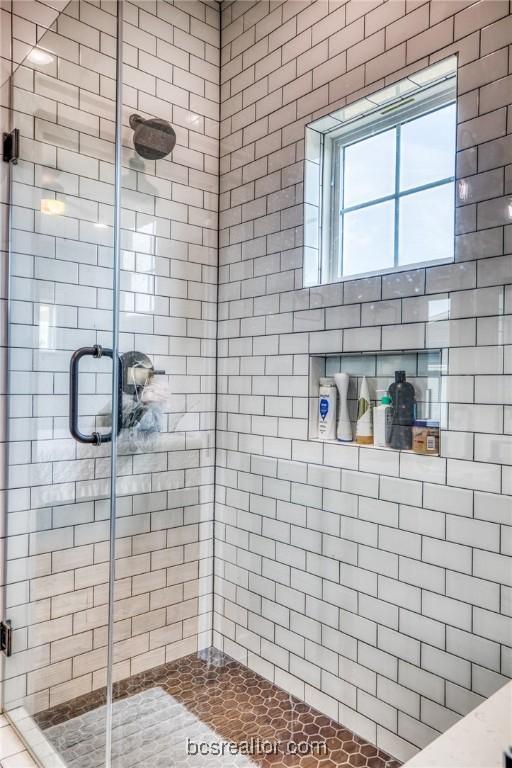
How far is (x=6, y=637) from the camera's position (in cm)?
183

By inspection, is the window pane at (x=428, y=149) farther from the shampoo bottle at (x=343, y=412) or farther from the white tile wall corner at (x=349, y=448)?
the shampoo bottle at (x=343, y=412)

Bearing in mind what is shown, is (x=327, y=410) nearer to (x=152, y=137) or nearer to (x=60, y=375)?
(x=60, y=375)

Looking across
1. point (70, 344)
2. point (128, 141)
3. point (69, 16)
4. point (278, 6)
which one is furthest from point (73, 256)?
point (278, 6)

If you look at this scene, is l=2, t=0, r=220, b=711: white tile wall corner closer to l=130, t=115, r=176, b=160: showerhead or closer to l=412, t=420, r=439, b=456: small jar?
l=130, t=115, r=176, b=160: showerhead

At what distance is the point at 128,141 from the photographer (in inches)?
66.0

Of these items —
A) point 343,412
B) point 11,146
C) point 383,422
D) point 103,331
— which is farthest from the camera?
point 11,146

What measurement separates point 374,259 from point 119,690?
1.46m

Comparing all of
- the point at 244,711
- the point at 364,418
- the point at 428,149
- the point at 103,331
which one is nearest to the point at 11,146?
the point at 103,331

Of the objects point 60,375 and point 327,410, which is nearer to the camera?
point 327,410

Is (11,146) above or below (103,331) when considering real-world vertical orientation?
above

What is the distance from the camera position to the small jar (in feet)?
4.27

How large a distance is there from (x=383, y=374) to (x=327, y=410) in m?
0.22

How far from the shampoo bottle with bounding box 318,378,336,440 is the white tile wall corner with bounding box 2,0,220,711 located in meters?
0.41

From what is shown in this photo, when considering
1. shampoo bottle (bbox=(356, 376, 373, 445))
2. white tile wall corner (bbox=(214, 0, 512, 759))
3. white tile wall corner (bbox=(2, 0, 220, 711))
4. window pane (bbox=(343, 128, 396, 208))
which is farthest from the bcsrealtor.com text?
window pane (bbox=(343, 128, 396, 208))
